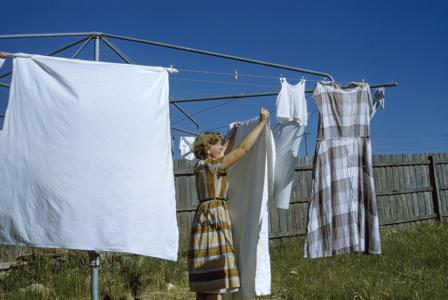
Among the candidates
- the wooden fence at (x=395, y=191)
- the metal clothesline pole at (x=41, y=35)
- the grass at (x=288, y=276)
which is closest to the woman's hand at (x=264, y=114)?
the metal clothesline pole at (x=41, y=35)

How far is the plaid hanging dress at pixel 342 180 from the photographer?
3693mm

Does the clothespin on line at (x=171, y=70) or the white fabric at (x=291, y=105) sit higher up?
the clothespin on line at (x=171, y=70)

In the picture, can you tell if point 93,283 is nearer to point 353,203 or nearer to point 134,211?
point 134,211

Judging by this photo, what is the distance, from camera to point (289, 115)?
373 cm

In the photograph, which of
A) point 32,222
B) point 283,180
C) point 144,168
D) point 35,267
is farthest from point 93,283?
point 35,267

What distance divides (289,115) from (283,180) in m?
0.53

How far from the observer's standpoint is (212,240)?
10.4 ft

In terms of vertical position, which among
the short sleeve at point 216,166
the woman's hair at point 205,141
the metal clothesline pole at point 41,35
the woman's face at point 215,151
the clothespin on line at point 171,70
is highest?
the metal clothesline pole at point 41,35

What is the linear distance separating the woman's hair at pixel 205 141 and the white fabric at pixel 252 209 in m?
0.33

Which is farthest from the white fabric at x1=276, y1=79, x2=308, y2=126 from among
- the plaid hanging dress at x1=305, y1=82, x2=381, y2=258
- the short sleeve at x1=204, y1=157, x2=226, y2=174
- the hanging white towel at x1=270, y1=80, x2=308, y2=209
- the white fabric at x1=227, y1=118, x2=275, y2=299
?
the short sleeve at x1=204, y1=157, x2=226, y2=174

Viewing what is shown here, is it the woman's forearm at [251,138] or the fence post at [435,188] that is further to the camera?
the fence post at [435,188]

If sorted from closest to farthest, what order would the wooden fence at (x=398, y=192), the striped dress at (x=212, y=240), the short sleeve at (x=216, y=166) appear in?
the striped dress at (x=212, y=240)
the short sleeve at (x=216, y=166)
the wooden fence at (x=398, y=192)

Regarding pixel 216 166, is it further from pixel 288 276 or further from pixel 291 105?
pixel 288 276

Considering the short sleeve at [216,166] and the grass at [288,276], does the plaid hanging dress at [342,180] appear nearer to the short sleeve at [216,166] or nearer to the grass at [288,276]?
the grass at [288,276]
